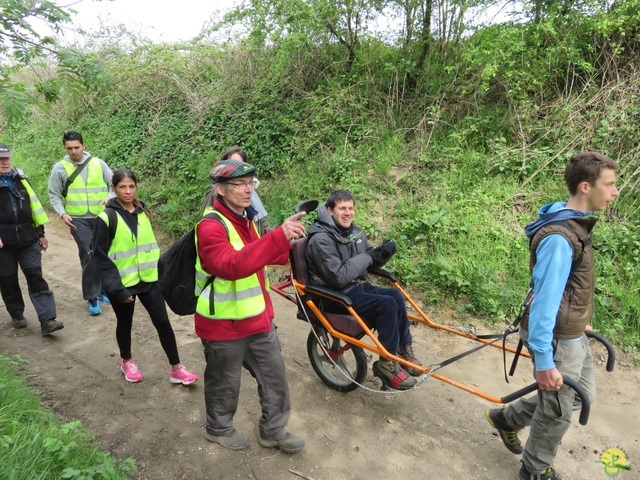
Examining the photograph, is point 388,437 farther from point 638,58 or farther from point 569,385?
point 638,58

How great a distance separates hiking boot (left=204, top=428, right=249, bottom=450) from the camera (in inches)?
120

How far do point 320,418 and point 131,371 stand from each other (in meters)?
1.83

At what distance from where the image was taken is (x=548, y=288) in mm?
2354

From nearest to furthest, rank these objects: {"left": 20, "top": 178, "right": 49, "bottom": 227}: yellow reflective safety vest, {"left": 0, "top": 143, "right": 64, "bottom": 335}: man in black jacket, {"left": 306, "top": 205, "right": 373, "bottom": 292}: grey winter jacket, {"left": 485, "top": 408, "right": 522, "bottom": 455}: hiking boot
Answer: {"left": 485, "top": 408, "right": 522, "bottom": 455}: hiking boot, {"left": 306, "top": 205, "right": 373, "bottom": 292}: grey winter jacket, {"left": 0, "top": 143, "right": 64, "bottom": 335}: man in black jacket, {"left": 20, "top": 178, "right": 49, "bottom": 227}: yellow reflective safety vest

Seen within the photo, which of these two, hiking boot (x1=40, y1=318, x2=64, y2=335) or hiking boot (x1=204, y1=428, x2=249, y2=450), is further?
hiking boot (x1=40, y1=318, x2=64, y2=335)

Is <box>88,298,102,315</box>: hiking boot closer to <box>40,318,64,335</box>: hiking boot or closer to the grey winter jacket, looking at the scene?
<box>40,318,64,335</box>: hiking boot

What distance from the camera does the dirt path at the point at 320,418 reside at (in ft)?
9.62

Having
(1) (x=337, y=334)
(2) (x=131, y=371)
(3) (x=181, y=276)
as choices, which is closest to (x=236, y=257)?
(3) (x=181, y=276)

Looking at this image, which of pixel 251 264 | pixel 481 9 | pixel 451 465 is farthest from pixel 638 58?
pixel 251 264

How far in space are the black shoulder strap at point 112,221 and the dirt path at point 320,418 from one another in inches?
55.2

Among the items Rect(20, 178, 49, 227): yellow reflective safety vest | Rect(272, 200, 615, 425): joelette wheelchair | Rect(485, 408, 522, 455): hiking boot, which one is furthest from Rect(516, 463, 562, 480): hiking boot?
Rect(20, 178, 49, 227): yellow reflective safety vest

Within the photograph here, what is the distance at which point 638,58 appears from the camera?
6004 millimetres

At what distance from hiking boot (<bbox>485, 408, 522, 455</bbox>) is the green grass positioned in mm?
2491

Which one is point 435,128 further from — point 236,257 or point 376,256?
point 236,257
